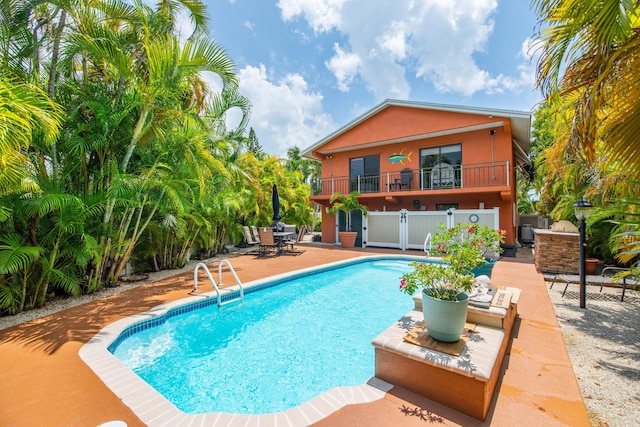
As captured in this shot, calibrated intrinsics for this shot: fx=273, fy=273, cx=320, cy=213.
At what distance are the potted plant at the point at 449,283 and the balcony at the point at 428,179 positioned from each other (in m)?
10.1

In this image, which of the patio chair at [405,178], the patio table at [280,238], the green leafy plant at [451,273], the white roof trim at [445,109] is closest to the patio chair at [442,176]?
the patio chair at [405,178]

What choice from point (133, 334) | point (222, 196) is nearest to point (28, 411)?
point (133, 334)

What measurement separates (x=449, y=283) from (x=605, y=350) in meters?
2.50

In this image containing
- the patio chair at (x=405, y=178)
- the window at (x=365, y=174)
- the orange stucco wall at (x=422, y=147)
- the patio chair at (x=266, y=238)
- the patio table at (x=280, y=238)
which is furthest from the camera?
the window at (x=365, y=174)

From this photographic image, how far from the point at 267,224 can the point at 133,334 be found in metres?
9.93

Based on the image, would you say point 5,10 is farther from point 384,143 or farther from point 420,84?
point 420,84

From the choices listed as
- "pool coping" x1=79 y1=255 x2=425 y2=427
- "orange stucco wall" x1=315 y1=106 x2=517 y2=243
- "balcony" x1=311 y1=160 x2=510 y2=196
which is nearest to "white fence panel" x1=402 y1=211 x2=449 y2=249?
"orange stucco wall" x1=315 y1=106 x2=517 y2=243

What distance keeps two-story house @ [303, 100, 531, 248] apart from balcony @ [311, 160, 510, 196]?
1.6 inches

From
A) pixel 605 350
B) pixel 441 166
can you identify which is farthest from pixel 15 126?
pixel 441 166

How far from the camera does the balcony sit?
40.1 feet

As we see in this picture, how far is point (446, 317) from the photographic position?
279cm

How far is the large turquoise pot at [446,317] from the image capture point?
2756mm

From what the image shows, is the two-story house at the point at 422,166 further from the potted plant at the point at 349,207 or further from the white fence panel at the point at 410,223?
the potted plant at the point at 349,207

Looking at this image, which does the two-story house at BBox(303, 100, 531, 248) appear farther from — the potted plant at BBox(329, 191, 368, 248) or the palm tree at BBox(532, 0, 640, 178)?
the palm tree at BBox(532, 0, 640, 178)
